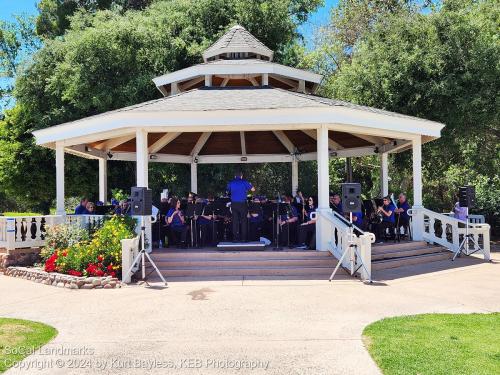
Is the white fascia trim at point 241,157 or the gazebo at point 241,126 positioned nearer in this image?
the gazebo at point 241,126

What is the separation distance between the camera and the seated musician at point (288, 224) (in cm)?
1324

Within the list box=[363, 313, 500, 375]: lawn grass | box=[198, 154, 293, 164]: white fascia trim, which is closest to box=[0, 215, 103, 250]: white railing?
box=[198, 154, 293, 164]: white fascia trim

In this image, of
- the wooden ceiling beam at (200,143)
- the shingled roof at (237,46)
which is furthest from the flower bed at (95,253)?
the shingled roof at (237,46)

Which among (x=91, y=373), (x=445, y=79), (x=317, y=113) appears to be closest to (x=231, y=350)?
(x=91, y=373)

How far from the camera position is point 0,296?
9.51m

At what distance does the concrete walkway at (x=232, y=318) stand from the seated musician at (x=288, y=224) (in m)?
2.99

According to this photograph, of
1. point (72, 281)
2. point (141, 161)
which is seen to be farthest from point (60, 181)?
point (72, 281)

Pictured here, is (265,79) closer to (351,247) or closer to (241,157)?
(241,157)

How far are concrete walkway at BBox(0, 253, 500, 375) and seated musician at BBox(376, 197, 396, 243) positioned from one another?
271cm

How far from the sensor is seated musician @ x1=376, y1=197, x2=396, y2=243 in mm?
13945

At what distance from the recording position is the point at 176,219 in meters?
13.3

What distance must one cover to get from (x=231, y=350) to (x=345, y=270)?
5.91 m

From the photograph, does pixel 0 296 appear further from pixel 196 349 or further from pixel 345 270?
pixel 345 270

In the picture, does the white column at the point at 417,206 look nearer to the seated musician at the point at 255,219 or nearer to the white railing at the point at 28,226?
the seated musician at the point at 255,219
